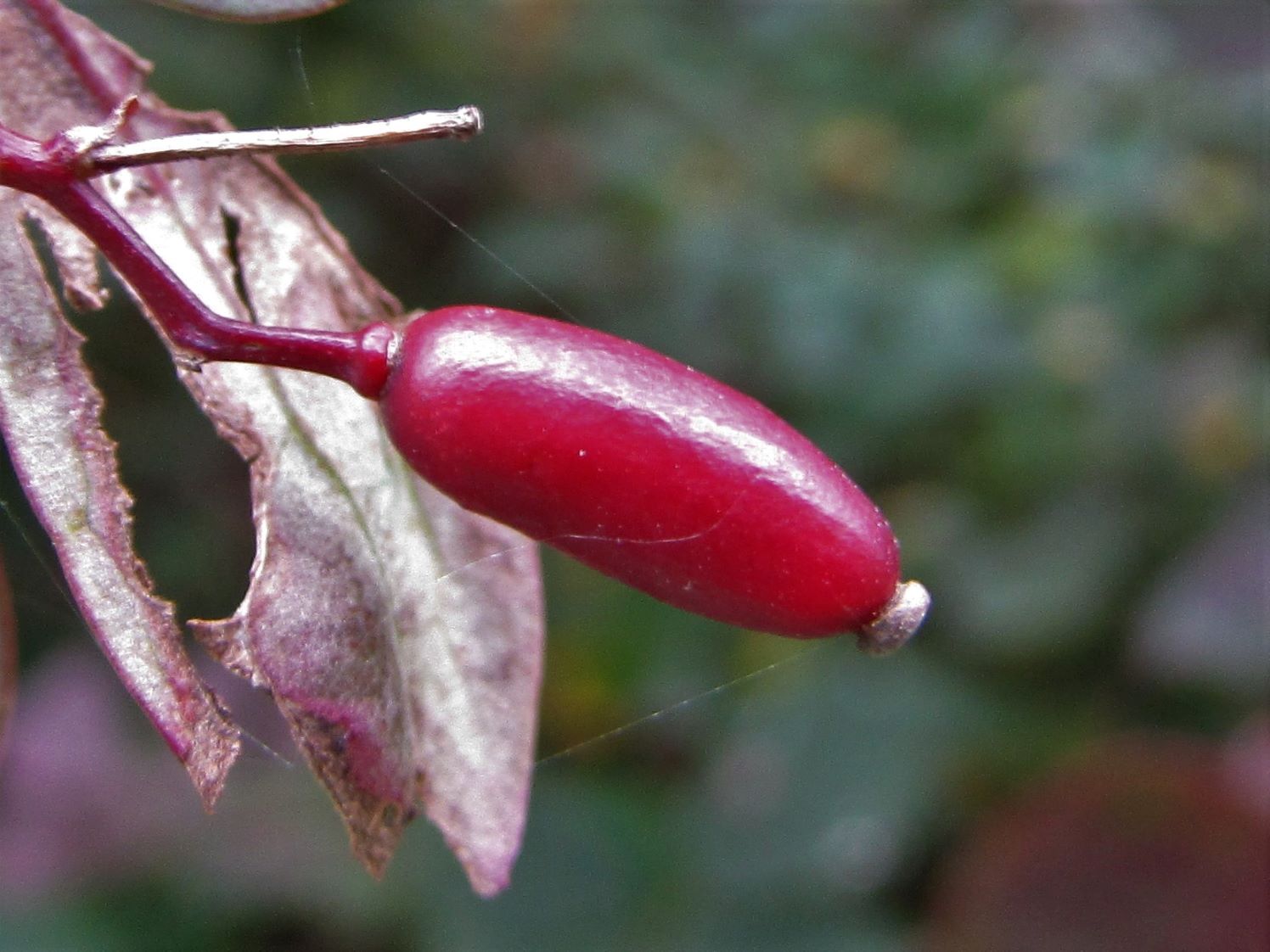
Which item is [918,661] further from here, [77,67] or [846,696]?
[77,67]

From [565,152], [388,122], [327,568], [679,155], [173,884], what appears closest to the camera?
[388,122]

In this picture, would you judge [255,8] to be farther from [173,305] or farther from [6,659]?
[6,659]

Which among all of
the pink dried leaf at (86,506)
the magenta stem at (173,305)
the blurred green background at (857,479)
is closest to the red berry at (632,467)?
the magenta stem at (173,305)

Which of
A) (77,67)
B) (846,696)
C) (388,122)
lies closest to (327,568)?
(388,122)

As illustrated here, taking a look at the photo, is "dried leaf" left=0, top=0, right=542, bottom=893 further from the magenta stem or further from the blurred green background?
the blurred green background

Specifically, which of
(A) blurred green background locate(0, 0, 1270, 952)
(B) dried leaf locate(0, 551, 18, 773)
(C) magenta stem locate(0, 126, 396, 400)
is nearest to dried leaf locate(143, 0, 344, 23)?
(C) magenta stem locate(0, 126, 396, 400)

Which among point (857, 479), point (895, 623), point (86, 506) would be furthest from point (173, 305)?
point (857, 479)
